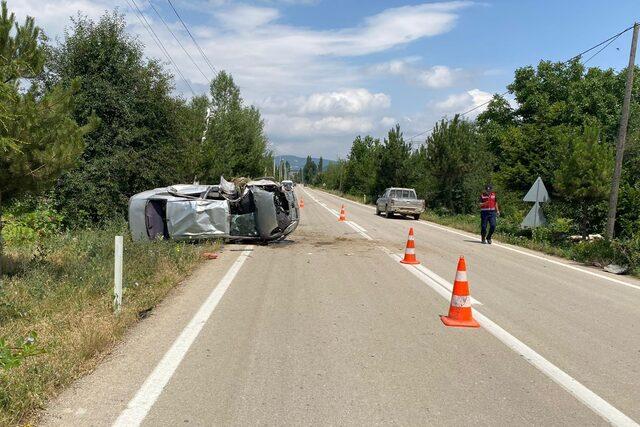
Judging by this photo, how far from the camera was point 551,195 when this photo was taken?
794 inches

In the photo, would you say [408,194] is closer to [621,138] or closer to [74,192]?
[621,138]

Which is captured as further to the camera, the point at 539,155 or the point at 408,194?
the point at 539,155

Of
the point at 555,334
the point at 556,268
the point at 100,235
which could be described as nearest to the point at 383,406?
the point at 555,334

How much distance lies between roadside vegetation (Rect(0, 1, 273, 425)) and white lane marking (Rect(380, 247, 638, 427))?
13.8 ft

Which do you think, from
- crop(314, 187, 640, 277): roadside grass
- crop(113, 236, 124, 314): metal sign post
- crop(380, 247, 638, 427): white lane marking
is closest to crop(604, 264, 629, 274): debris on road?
crop(314, 187, 640, 277): roadside grass

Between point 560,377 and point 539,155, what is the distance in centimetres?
3629

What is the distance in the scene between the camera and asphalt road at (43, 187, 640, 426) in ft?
13.3

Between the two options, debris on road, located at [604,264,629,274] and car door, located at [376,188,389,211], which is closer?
debris on road, located at [604,264,629,274]

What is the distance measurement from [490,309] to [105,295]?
530 cm

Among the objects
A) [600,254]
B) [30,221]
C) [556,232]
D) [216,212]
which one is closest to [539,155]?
[556,232]

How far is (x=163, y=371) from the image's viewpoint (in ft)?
15.8

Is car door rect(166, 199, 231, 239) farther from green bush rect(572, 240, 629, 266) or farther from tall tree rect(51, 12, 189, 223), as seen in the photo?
green bush rect(572, 240, 629, 266)

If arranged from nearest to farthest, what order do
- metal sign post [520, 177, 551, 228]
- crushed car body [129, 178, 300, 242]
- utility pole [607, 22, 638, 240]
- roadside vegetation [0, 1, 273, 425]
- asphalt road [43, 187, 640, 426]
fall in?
asphalt road [43, 187, 640, 426] → roadside vegetation [0, 1, 273, 425] → crushed car body [129, 178, 300, 242] → utility pole [607, 22, 638, 240] → metal sign post [520, 177, 551, 228]

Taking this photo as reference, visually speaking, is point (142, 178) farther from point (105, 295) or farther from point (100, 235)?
point (105, 295)
